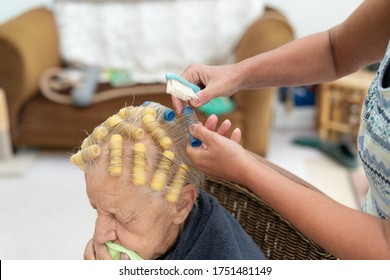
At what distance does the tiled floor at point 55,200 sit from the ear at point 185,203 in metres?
1.32

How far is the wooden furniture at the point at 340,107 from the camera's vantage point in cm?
329

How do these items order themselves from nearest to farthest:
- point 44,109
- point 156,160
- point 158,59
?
point 156,160
point 44,109
point 158,59


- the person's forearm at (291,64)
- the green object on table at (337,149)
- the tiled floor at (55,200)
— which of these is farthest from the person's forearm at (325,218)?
the green object on table at (337,149)

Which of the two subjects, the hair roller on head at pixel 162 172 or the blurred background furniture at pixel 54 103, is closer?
the hair roller on head at pixel 162 172

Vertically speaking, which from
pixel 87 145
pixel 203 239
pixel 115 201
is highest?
pixel 87 145

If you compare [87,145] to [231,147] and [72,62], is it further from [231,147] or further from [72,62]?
[72,62]

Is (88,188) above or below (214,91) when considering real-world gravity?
below

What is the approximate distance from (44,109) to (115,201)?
2.18m

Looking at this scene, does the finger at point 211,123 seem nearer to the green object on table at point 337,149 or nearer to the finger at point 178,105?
the finger at point 178,105

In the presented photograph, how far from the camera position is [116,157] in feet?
3.35
